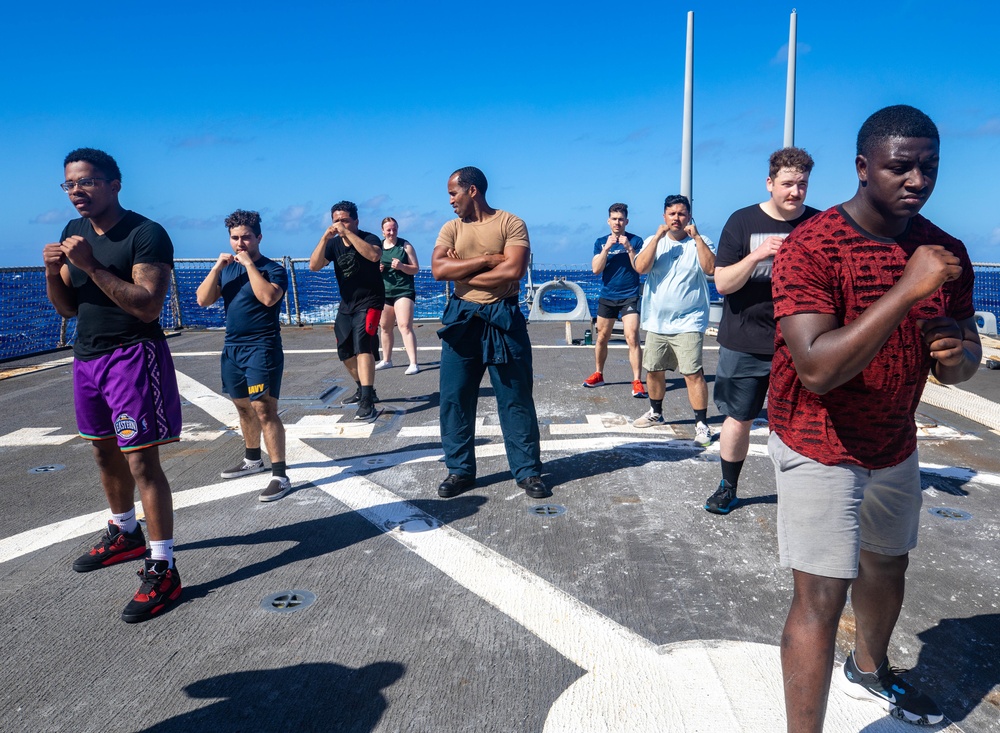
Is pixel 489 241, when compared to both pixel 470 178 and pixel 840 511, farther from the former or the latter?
pixel 840 511

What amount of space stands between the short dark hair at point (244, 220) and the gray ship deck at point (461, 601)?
5.60ft

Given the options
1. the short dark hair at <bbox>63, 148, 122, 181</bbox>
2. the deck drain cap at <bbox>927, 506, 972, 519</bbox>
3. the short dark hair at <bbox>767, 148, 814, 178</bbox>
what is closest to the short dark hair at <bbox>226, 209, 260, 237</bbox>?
the short dark hair at <bbox>63, 148, 122, 181</bbox>

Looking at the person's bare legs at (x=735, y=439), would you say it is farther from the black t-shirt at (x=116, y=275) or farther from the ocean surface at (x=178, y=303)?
the ocean surface at (x=178, y=303)

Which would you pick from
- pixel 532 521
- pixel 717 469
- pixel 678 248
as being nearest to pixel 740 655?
pixel 532 521

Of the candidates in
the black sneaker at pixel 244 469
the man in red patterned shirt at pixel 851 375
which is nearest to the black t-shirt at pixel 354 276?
the black sneaker at pixel 244 469

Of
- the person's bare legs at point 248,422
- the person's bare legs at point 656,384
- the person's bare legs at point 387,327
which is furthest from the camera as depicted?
the person's bare legs at point 387,327

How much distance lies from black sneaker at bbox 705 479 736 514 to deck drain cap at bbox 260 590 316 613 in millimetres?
2214

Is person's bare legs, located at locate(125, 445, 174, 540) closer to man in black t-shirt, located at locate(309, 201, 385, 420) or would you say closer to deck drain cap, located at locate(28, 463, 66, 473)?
A: deck drain cap, located at locate(28, 463, 66, 473)

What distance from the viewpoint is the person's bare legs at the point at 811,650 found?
1829 mm

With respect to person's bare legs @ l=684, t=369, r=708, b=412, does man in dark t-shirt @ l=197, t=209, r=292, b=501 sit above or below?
above

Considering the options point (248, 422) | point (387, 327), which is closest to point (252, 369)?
point (248, 422)

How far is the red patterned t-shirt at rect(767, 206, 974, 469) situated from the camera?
1838 mm

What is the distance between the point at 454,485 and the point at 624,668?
6.68 feet

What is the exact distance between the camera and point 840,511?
1.90 metres
